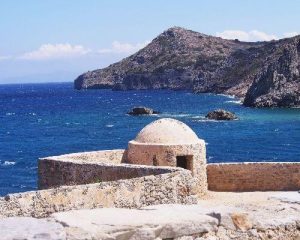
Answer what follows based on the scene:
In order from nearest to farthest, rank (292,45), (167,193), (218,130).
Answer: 1. (167,193)
2. (218,130)
3. (292,45)

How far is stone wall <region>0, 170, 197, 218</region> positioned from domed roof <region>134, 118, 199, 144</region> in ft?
16.0

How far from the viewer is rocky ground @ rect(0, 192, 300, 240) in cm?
573

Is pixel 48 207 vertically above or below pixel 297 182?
above

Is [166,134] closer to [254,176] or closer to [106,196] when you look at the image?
[254,176]

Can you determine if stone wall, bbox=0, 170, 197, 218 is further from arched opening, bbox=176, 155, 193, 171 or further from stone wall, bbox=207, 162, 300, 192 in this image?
stone wall, bbox=207, 162, 300, 192

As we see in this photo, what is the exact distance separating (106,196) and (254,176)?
30.5ft

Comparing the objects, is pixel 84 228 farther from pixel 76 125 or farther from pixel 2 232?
pixel 76 125

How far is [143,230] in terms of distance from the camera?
239 inches

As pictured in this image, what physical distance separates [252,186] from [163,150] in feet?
11.4

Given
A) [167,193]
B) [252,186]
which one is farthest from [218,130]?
[167,193]

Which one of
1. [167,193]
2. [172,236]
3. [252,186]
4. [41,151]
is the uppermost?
[172,236]

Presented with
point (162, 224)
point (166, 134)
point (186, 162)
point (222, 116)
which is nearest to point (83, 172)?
point (166, 134)

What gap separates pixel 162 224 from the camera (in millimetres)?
6223

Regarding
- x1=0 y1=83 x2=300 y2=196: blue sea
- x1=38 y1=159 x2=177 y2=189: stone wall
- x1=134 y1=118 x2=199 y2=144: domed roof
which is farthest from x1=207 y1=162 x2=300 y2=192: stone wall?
x1=0 y1=83 x2=300 y2=196: blue sea
